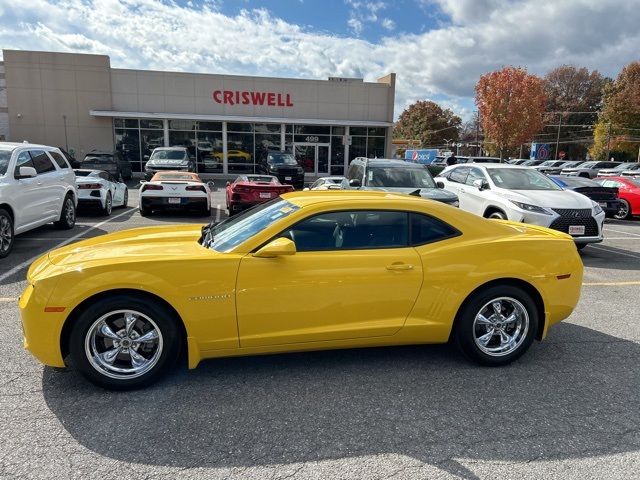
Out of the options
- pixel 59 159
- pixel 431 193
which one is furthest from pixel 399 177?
pixel 59 159

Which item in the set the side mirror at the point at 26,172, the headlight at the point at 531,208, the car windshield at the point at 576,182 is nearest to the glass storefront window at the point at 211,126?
the car windshield at the point at 576,182

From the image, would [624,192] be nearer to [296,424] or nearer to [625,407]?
[625,407]

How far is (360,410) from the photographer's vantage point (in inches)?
127

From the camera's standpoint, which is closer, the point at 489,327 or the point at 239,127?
the point at 489,327

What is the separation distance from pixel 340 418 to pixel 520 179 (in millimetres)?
8240

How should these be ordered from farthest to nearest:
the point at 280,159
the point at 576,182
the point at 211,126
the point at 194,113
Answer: the point at 211,126 < the point at 194,113 < the point at 280,159 < the point at 576,182

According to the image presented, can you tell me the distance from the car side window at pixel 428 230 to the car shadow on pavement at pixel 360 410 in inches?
42.6

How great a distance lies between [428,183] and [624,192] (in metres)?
8.70

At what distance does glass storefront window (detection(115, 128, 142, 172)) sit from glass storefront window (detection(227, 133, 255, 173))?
18.1ft

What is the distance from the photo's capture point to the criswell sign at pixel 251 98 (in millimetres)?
28594

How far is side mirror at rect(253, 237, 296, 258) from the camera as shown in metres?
3.32

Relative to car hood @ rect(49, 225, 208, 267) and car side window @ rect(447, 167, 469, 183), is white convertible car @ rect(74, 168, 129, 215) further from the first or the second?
car side window @ rect(447, 167, 469, 183)

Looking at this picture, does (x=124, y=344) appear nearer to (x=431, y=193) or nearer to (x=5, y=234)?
Result: (x=5, y=234)

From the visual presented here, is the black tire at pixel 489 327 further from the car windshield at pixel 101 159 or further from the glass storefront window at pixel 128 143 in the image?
the glass storefront window at pixel 128 143
